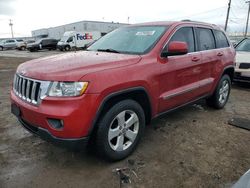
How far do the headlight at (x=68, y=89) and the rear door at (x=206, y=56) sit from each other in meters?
2.50

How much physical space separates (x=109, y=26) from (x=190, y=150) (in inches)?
1905

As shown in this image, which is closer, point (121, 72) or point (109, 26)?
point (121, 72)

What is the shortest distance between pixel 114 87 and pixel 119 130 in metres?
0.59

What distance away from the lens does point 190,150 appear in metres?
3.26

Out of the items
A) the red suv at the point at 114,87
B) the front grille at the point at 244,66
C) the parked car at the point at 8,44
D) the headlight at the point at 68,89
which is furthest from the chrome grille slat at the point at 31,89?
the parked car at the point at 8,44

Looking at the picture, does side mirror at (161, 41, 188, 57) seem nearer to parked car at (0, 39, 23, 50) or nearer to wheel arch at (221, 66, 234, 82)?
wheel arch at (221, 66, 234, 82)

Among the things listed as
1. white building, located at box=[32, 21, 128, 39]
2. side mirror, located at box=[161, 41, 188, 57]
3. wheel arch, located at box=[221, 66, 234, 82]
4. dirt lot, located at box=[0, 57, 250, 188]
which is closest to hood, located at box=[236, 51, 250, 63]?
wheel arch, located at box=[221, 66, 234, 82]

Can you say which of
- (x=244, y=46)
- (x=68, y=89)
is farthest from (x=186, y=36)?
(x=244, y=46)

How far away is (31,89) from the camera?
262 cm

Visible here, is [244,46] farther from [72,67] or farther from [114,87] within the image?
[72,67]

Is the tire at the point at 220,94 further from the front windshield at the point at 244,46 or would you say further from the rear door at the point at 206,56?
the front windshield at the point at 244,46

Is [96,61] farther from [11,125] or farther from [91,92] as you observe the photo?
[11,125]

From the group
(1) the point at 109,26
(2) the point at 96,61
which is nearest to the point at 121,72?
(2) the point at 96,61

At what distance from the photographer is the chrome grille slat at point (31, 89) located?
2449 millimetres
